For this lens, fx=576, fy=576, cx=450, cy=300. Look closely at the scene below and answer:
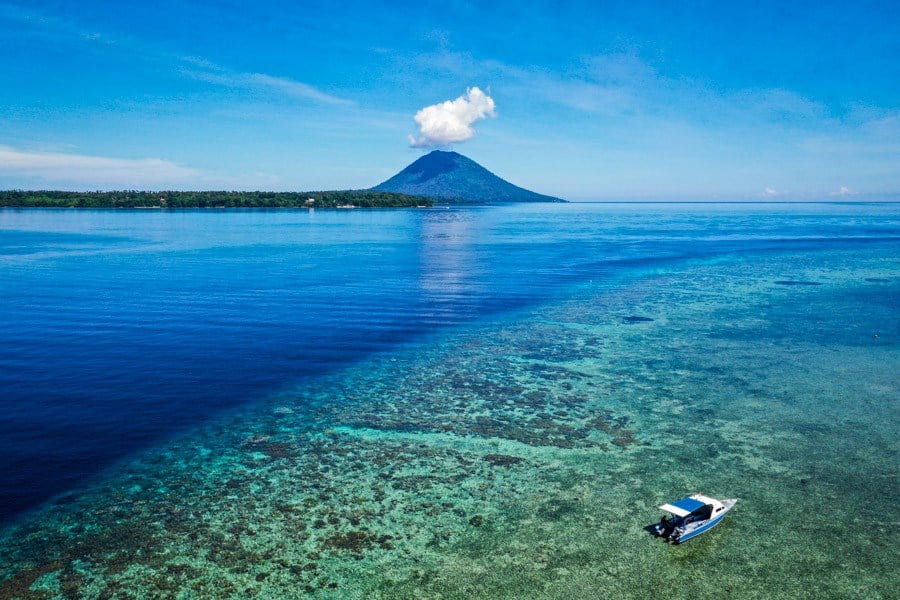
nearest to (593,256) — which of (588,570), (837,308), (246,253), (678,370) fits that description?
(837,308)

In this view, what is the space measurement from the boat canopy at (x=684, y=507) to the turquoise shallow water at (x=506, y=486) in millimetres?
772

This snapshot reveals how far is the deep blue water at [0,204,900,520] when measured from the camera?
19766mm

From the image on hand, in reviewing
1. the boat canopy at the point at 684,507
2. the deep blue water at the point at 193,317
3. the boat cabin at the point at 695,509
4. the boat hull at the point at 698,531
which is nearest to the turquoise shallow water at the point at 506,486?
the boat hull at the point at 698,531

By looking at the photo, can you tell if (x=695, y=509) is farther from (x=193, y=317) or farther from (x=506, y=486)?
(x=193, y=317)

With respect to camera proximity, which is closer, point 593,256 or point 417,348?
point 417,348

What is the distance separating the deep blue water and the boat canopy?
15.8m

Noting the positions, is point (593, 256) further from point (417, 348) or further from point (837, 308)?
point (417, 348)

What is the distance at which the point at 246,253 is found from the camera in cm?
7388

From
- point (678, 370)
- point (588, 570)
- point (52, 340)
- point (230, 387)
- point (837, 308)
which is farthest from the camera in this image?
point (837, 308)

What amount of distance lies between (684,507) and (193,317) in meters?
31.4

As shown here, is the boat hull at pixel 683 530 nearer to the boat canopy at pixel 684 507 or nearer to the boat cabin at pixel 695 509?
the boat cabin at pixel 695 509

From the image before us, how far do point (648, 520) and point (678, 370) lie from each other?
45.3 feet

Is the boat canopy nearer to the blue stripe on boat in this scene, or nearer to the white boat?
the white boat

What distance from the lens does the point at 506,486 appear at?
647 inches
